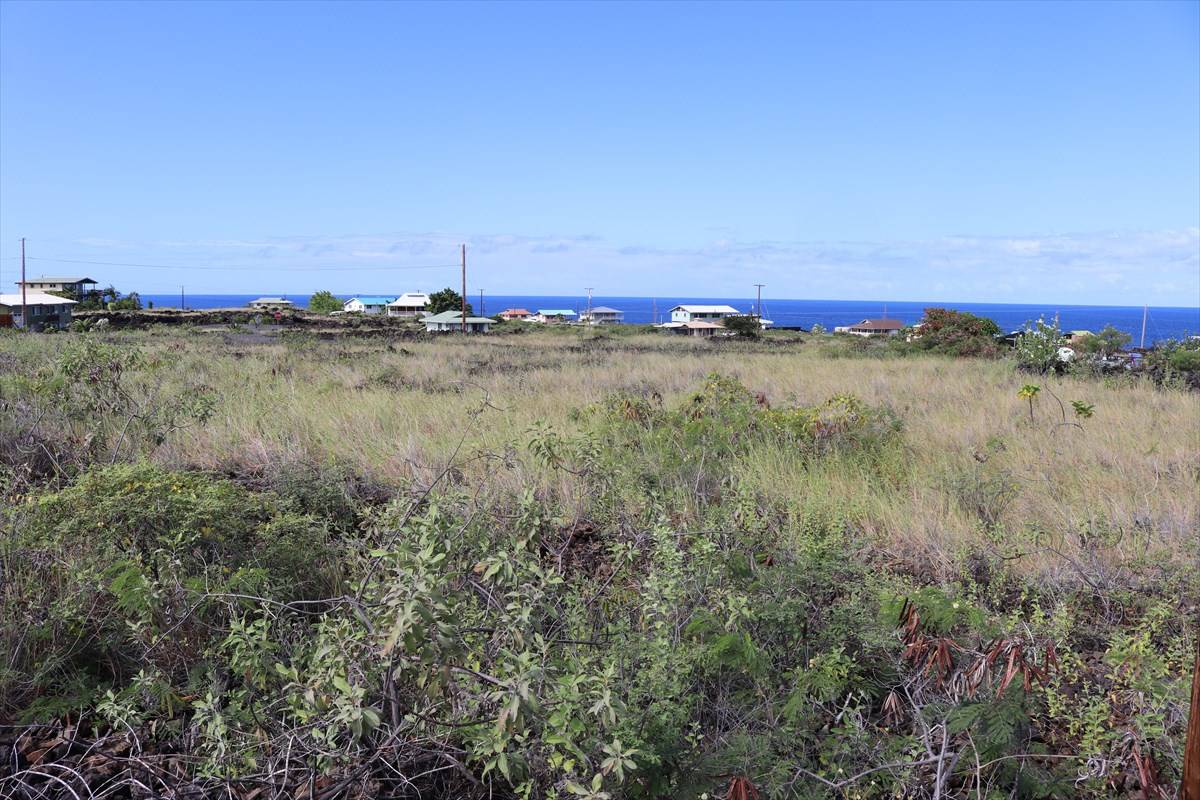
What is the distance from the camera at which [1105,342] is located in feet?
62.1

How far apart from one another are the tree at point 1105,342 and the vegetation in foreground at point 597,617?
40.8ft

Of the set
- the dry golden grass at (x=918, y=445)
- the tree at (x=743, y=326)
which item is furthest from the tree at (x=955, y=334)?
the tree at (x=743, y=326)

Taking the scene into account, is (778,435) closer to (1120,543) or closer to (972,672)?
(1120,543)

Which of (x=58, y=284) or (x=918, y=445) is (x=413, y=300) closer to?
(x=58, y=284)

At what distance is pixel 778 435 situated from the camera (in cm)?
822

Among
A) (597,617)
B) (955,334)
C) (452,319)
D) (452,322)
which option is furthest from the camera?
(452,319)

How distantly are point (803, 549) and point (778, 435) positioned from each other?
3877 mm

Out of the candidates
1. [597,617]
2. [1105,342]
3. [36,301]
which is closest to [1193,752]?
[597,617]

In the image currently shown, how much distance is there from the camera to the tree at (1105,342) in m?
18.7

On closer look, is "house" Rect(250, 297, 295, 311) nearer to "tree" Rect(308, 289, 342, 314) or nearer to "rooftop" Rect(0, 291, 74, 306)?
"tree" Rect(308, 289, 342, 314)

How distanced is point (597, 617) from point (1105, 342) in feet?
62.9

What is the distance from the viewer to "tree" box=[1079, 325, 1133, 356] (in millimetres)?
18688

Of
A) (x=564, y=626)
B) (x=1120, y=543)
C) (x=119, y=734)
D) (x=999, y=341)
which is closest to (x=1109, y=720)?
(x=564, y=626)

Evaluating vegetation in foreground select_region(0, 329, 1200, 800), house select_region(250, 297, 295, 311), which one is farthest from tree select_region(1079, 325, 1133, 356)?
house select_region(250, 297, 295, 311)
